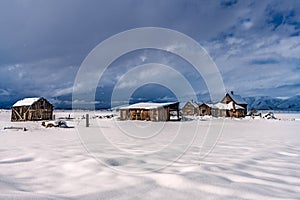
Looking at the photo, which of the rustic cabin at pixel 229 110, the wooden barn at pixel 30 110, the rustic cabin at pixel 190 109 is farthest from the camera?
the rustic cabin at pixel 190 109

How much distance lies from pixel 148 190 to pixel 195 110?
64435mm

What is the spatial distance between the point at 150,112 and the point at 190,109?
98.8ft

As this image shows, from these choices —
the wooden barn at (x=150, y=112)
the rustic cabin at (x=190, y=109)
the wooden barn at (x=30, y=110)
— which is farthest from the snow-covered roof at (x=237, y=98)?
the wooden barn at (x=30, y=110)

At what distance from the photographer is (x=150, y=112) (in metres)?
39.8

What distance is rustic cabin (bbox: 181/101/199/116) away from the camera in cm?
6638

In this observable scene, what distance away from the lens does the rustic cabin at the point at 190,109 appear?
66.4 meters

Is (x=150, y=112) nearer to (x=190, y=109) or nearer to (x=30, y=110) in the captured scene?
(x=30, y=110)

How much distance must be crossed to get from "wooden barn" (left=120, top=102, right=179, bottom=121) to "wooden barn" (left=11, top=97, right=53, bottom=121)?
13908mm

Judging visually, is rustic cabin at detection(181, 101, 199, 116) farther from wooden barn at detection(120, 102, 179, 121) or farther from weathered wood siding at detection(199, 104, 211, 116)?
wooden barn at detection(120, 102, 179, 121)

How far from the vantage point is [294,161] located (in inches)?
239

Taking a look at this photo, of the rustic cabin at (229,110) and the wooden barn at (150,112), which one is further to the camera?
the rustic cabin at (229,110)

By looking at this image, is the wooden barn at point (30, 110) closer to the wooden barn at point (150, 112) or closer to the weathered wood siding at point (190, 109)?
the wooden barn at point (150, 112)

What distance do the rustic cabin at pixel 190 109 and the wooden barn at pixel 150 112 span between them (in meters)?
26.8

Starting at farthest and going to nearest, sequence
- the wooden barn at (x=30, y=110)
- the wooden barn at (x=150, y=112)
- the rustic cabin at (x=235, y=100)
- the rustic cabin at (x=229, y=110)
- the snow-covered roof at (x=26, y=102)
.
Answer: the rustic cabin at (x=235, y=100), the rustic cabin at (x=229, y=110), the wooden barn at (x=150, y=112), the snow-covered roof at (x=26, y=102), the wooden barn at (x=30, y=110)
